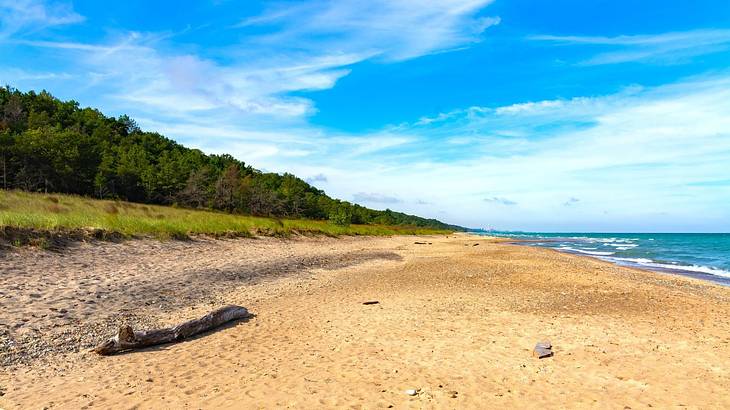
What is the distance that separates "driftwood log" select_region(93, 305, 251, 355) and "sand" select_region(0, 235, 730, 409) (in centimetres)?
22

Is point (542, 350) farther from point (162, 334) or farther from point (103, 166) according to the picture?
Answer: point (103, 166)

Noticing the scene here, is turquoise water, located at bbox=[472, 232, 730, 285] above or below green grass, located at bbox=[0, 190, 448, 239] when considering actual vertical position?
below

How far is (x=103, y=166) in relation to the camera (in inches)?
2386

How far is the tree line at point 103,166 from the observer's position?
50469mm

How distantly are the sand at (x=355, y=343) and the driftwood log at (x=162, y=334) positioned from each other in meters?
0.22

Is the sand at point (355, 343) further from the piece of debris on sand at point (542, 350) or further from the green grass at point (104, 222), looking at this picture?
the green grass at point (104, 222)

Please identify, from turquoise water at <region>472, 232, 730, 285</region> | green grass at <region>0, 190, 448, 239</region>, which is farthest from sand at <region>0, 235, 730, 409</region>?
turquoise water at <region>472, 232, 730, 285</region>

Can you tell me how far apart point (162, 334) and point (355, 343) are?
389 cm

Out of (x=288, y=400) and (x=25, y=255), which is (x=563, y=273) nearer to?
(x=288, y=400)

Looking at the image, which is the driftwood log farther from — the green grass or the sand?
the green grass

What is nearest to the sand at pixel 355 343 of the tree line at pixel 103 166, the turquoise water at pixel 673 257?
the turquoise water at pixel 673 257

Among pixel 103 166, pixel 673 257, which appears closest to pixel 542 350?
pixel 673 257

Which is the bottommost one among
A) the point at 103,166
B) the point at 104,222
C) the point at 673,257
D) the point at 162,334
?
the point at 162,334

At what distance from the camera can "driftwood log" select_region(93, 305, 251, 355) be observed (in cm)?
743
